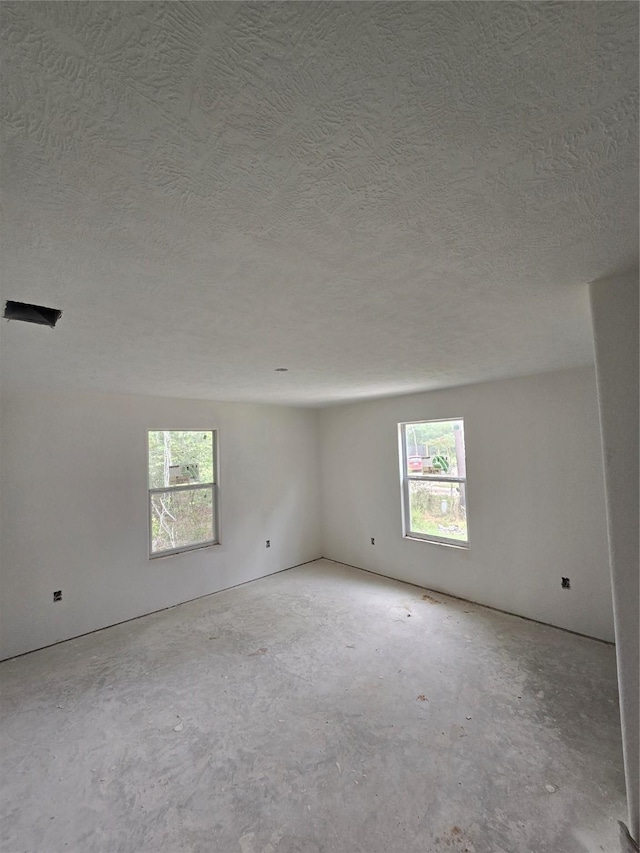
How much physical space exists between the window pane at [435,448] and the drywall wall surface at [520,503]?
6.3 inches

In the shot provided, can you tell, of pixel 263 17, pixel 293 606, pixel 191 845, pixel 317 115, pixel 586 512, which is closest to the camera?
pixel 263 17

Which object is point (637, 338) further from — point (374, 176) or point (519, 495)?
point (519, 495)

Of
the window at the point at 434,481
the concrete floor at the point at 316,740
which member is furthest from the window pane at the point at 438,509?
the concrete floor at the point at 316,740

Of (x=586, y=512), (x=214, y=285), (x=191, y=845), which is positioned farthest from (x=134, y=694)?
(x=586, y=512)

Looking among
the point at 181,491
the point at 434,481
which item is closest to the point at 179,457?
the point at 181,491

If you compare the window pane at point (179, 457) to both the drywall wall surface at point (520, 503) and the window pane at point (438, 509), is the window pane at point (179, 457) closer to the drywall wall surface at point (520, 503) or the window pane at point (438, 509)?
the drywall wall surface at point (520, 503)

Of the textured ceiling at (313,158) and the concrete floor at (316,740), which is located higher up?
the textured ceiling at (313,158)

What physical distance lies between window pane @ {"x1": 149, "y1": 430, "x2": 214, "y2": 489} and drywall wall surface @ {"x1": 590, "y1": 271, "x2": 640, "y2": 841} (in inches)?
160

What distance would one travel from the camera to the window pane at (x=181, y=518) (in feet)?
13.8

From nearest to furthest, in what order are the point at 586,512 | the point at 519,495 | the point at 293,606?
the point at 586,512, the point at 519,495, the point at 293,606

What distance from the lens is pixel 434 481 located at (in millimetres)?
4496

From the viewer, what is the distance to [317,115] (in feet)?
2.33

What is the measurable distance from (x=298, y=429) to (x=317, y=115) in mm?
4953

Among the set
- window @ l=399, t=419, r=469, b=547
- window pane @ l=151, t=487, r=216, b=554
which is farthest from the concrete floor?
window @ l=399, t=419, r=469, b=547
